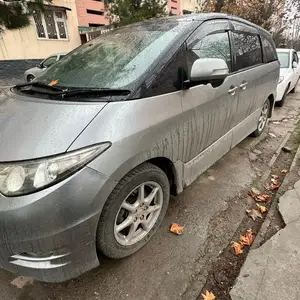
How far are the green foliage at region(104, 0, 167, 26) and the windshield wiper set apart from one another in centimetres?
812

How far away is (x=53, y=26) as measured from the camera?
14.0 metres

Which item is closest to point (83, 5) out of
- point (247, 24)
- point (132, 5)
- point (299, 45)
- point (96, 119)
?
point (132, 5)

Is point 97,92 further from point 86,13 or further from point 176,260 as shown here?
point 86,13

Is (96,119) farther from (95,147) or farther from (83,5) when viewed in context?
(83,5)

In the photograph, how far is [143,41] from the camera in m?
2.03

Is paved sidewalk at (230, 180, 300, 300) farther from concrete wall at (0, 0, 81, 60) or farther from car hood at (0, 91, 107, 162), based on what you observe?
concrete wall at (0, 0, 81, 60)

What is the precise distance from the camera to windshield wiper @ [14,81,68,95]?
1.74 metres

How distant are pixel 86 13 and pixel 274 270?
58.8ft

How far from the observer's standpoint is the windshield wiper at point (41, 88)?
174 cm

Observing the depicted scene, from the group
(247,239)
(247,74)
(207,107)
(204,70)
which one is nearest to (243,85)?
(247,74)

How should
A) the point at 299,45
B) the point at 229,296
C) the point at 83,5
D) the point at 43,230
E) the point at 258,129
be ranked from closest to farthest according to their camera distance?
the point at 43,230 < the point at 229,296 < the point at 258,129 < the point at 83,5 < the point at 299,45

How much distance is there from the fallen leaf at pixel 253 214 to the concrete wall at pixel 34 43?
12116mm

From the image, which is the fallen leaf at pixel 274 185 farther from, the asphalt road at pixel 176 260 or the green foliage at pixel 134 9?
the green foliage at pixel 134 9

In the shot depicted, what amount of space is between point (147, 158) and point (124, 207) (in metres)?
0.38
